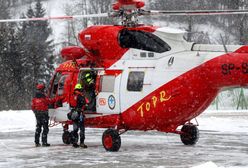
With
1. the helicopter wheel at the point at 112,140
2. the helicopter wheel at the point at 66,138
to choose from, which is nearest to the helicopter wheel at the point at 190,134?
the helicopter wheel at the point at 112,140

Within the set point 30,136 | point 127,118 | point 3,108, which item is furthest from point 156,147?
point 3,108

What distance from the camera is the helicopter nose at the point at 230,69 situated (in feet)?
45.9

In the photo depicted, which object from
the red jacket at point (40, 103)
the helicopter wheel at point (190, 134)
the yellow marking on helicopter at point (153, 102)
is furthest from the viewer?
the red jacket at point (40, 103)

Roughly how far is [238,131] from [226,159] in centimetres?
893

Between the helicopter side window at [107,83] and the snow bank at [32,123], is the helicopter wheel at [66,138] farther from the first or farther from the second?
the snow bank at [32,123]

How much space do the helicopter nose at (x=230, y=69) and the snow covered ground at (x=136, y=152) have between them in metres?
1.83

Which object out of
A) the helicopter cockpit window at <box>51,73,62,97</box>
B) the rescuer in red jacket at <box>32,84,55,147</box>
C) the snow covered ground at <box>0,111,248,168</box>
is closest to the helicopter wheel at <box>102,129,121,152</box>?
the snow covered ground at <box>0,111,248,168</box>

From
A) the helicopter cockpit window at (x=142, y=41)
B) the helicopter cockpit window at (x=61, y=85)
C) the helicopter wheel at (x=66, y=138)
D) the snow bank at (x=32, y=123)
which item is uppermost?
the helicopter cockpit window at (x=142, y=41)

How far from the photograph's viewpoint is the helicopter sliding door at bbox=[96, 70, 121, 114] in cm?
1580

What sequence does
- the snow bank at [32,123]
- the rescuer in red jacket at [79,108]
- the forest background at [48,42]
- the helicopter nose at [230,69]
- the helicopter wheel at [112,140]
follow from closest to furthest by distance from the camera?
the helicopter nose at [230,69] < the helicopter wheel at [112,140] < the rescuer in red jacket at [79,108] < the snow bank at [32,123] < the forest background at [48,42]

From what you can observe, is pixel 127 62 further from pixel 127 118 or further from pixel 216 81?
pixel 216 81

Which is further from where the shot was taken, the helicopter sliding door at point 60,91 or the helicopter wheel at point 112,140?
the helicopter sliding door at point 60,91

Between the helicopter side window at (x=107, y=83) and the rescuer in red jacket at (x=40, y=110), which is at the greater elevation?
the helicopter side window at (x=107, y=83)

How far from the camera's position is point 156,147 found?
54.0ft
